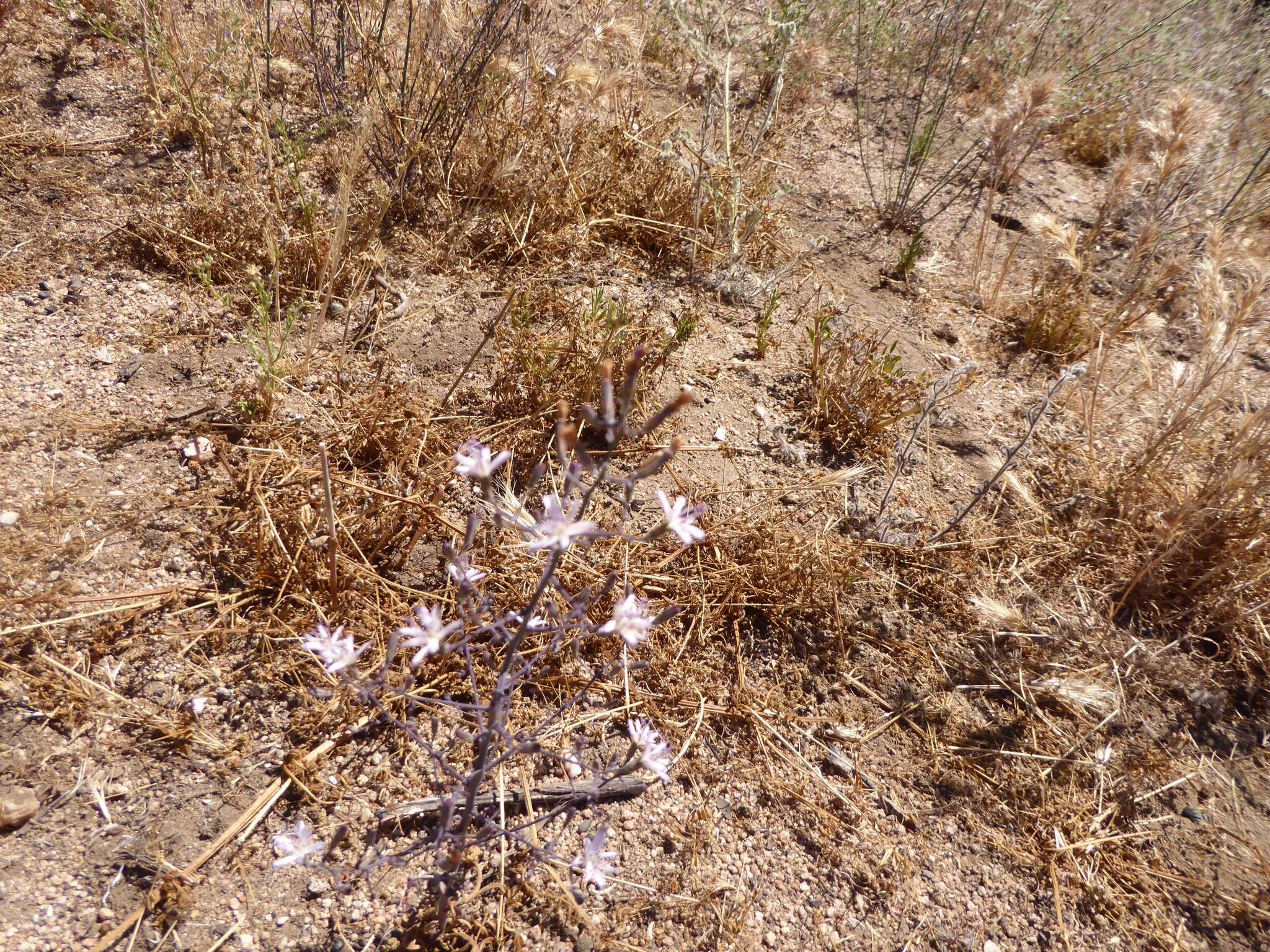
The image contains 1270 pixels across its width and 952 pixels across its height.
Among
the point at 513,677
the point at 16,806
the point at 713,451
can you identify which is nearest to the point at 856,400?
the point at 713,451

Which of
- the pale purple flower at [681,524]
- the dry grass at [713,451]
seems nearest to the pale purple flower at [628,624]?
the pale purple flower at [681,524]

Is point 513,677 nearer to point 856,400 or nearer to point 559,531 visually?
point 559,531

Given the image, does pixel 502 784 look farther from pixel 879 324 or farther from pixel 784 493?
pixel 879 324

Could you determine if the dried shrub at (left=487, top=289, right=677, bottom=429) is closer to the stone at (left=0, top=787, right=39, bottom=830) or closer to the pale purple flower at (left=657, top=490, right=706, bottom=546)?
the pale purple flower at (left=657, top=490, right=706, bottom=546)

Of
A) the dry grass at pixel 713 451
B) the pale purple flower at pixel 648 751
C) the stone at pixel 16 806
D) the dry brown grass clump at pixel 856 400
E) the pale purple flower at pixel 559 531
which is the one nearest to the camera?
the pale purple flower at pixel 559 531

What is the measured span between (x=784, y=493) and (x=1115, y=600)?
1222 millimetres

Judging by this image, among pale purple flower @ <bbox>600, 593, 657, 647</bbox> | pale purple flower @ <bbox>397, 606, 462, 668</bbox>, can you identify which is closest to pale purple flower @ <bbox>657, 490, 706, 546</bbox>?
pale purple flower @ <bbox>600, 593, 657, 647</bbox>

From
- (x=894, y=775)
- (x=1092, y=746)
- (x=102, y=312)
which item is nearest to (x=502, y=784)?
(x=894, y=775)

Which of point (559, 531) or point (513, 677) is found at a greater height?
point (559, 531)

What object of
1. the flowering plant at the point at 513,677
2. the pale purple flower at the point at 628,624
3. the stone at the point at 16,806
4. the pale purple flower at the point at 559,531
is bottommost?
the stone at the point at 16,806

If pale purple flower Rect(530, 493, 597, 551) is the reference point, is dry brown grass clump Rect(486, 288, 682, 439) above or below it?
below

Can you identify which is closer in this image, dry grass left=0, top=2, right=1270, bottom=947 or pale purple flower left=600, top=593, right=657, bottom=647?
pale purple flower left=600, top=593, right=657, bottom=647

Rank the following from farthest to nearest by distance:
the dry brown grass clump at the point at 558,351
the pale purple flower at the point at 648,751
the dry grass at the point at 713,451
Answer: the dry brown grass clump at the point at 558,351 < the dry grass at the point at 713,451 < the pale purple flower at the point at 648,751

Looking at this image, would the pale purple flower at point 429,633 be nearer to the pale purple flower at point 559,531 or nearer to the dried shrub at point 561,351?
the pale purple flower at point 559,531
